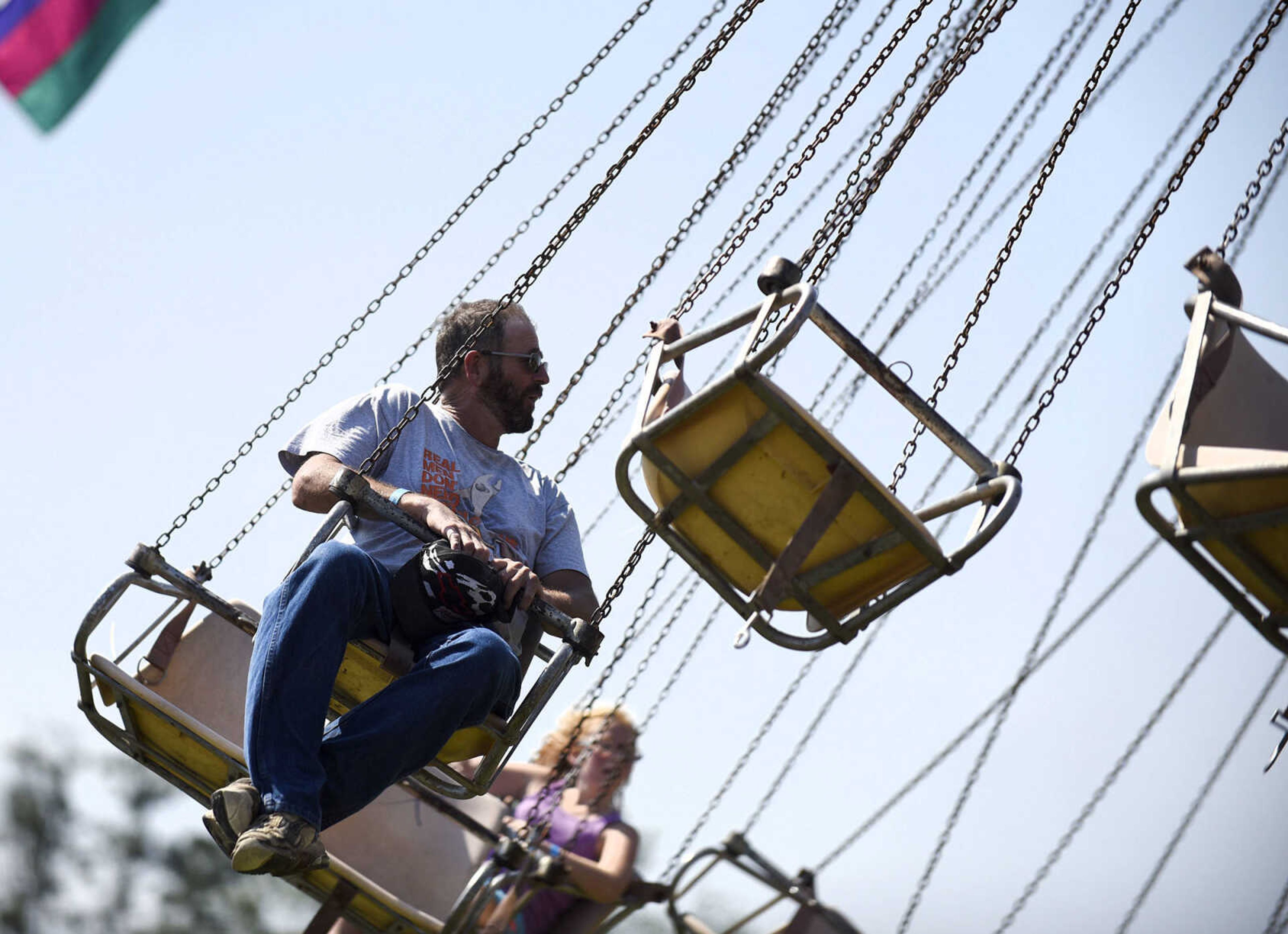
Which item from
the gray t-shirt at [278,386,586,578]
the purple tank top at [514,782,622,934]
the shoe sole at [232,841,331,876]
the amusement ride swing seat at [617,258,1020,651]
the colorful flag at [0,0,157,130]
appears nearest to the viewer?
the shoe sole at [232,841,331,876]

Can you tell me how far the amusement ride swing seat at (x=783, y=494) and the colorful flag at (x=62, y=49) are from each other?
83.0 inches

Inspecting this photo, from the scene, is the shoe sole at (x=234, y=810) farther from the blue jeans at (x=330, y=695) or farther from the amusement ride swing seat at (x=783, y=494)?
the amusement ride swing seat at (x=783, y=494)

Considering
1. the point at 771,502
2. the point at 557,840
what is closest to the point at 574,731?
the point at 557,840

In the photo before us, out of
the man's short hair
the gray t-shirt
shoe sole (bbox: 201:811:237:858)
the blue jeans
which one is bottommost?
shoe sole (bbox: 201:811:237:858)

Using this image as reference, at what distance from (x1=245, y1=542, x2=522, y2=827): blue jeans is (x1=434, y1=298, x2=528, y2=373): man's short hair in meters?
1.11

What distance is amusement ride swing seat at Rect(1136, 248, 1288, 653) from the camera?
Answer: 3480 mm

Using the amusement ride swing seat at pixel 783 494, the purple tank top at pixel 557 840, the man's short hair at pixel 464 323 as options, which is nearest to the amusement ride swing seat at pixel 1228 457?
the amusement ride swing seat at pixel 783 494

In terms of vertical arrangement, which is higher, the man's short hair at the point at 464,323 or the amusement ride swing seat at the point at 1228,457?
the amusement ride swing seat at the point at 1228,457

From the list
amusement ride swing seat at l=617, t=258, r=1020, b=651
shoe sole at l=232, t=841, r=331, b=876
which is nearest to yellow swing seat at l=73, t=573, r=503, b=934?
shoe sole at l=232, t=841, r=331, b=876

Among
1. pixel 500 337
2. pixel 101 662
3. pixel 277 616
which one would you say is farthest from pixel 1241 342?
pixel 101 662

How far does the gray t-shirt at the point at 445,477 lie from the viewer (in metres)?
4.11

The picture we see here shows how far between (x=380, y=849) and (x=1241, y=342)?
3.18 m

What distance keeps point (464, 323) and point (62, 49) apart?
1.42 m

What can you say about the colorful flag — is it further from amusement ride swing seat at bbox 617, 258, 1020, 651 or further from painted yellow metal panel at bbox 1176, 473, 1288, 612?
painted yellow metal panel at bbox 1176, 473, 1288, 612
